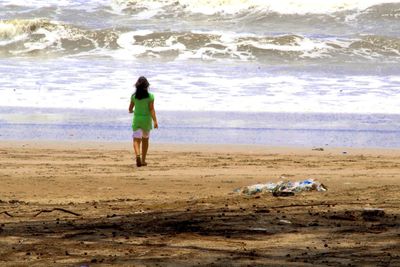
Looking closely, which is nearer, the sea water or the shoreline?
the shoreline

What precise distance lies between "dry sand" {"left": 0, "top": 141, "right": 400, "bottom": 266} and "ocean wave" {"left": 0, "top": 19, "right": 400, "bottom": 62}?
57.2ft

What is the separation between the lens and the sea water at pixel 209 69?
1534cm

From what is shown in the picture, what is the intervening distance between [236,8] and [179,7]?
2.51 m

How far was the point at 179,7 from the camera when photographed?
40.5 meters

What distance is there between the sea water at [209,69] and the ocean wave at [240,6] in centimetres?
7

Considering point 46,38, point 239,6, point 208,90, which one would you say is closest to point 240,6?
point 239,6

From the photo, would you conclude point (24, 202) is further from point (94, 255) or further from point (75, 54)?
point (75, 54)

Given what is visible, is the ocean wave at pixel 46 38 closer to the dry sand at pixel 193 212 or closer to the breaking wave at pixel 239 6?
the breaking wave at pixel 239 6

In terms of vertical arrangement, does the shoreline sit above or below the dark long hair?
below

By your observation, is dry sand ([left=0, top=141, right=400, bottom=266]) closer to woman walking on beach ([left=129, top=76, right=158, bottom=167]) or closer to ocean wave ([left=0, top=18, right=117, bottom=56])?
woman walking on beach ([left=129, top=76, right=158, bottom=167])

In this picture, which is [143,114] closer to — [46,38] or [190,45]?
[190,45]

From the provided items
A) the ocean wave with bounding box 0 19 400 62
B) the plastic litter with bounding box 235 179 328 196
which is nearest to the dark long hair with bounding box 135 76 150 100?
the plastic litter with bounding box 235 179 328 196

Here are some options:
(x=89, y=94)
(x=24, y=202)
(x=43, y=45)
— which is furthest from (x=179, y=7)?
(x=24, y=202)

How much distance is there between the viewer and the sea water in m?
15.3
